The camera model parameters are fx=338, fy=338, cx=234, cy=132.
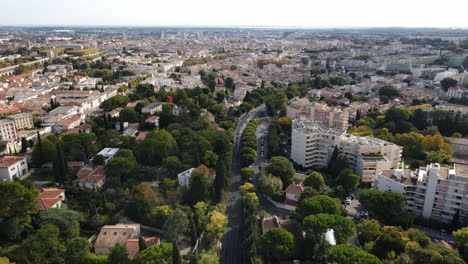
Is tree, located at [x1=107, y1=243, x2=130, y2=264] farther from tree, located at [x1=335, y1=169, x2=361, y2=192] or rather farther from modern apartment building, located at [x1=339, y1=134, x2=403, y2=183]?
modern apartment building, located at [x1=339, y1=134, x2=403, y2=183]

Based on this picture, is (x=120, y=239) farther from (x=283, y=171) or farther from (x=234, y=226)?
(x=283, y=171)

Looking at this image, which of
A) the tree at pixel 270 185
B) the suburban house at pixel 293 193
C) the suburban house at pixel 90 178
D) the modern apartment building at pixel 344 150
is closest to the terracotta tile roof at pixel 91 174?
the suburban house at pixel 90 178

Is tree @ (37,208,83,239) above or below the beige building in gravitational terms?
below

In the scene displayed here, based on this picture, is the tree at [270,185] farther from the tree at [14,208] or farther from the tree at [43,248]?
the tree at [14,208]

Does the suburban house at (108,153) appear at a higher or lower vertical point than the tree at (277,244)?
higher

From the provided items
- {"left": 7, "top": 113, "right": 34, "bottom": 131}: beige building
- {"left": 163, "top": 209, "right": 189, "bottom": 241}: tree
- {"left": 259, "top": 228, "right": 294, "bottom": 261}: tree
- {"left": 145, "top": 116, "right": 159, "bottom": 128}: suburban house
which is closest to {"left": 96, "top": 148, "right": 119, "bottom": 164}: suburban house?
{"left": 145, "top": 116, "right": 159, "bottom": 128}: suburban house
